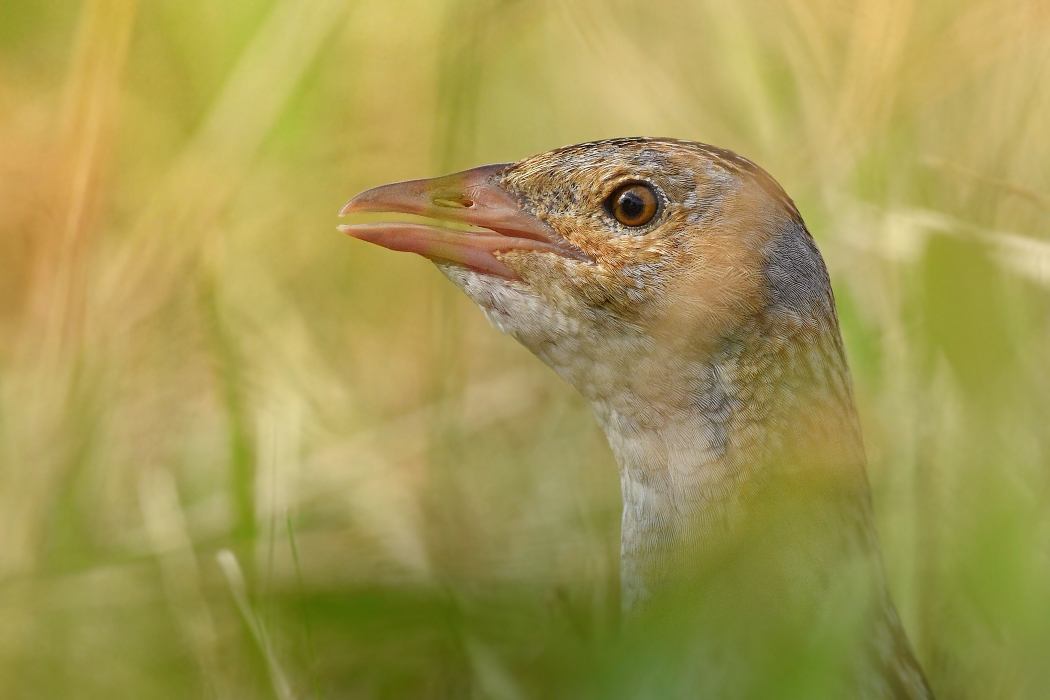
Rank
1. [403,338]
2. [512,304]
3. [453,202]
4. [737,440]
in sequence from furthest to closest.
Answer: [403,338] < [453,202] < [512,304] < [737,440]

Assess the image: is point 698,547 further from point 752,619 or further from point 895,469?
point 895,469

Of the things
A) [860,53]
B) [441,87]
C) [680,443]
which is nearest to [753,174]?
[680,443]

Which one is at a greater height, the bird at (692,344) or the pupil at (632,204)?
the pupil at (632,204)

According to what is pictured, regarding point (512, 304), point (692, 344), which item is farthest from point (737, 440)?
point (512, 304)

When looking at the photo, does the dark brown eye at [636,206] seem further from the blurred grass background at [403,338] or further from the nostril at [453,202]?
the blurred grass background at [403,338]

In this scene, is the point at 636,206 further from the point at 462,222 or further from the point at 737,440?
the point at 737,440

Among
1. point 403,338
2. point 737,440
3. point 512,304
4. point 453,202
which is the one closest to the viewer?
point 737,440

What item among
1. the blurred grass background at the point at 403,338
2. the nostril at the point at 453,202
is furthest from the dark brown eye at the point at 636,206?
the blurred grass background at the point at 403,338
